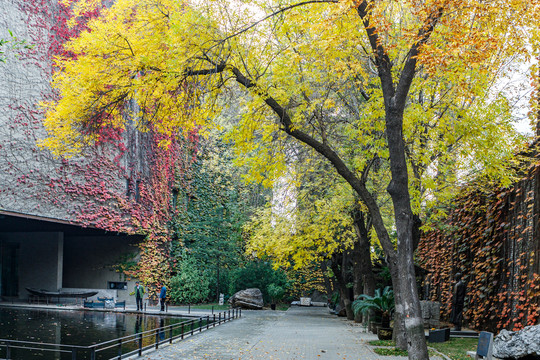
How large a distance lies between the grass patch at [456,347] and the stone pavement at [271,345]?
1.52 m

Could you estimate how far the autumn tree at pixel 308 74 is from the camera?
998 centimetres

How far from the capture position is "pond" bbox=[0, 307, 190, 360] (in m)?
14.3

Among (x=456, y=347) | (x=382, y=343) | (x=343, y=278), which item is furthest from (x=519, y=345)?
(x=343, y=278)

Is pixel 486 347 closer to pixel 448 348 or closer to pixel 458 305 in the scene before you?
pixel 448 348

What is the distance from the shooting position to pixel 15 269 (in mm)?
36188

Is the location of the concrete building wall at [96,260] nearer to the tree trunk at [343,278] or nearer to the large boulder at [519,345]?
the tree trunk at [343,278]

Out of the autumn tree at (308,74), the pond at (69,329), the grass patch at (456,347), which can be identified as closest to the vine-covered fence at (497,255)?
the grass patch at (456,347)

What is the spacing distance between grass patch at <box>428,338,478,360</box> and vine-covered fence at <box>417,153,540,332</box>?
1149mm

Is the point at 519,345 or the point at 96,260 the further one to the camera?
the point at 96,260

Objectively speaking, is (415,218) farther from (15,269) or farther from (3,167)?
(15,269)

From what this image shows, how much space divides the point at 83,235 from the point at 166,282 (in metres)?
7.71

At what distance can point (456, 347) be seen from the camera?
1457cm

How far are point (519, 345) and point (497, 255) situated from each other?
676 cm

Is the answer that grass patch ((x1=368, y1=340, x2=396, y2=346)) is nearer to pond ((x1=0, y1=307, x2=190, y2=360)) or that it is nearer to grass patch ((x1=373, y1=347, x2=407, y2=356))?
grass patch ((x1=373, y1=347, x2=407, y2=356))
